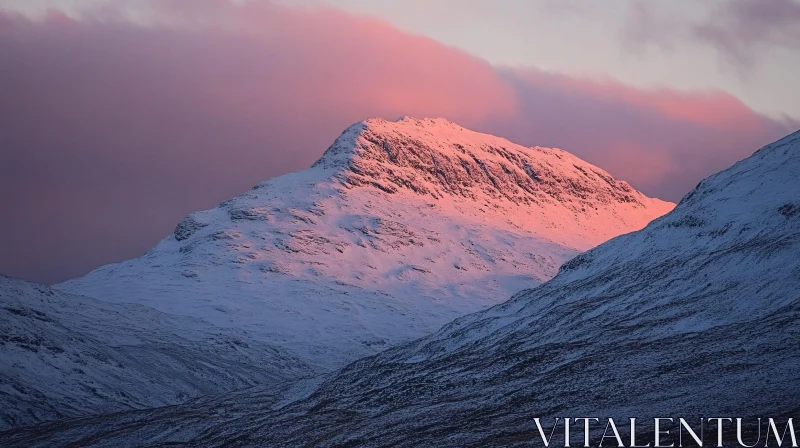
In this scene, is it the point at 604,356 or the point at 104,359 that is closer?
the point at 604,356

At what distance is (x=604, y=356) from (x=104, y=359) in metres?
79.7

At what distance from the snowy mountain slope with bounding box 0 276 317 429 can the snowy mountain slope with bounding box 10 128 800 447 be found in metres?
13.1

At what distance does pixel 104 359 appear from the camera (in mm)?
151125

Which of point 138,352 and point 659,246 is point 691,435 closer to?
point 659,246

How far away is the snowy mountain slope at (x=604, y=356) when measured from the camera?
84562mm

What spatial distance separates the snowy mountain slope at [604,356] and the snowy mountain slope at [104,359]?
1315cm

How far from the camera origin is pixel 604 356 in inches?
4048

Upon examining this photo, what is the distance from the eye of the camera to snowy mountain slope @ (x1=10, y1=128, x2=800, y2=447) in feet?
277

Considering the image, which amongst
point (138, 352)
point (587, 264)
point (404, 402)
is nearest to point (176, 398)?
point (138, 352)

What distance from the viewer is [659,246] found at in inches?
5517

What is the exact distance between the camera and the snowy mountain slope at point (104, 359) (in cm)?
13325

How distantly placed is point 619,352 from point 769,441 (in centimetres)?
4194

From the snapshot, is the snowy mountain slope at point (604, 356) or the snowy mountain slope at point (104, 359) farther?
the snowy mountain slope at point (104, 359)

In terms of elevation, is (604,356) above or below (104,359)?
below
